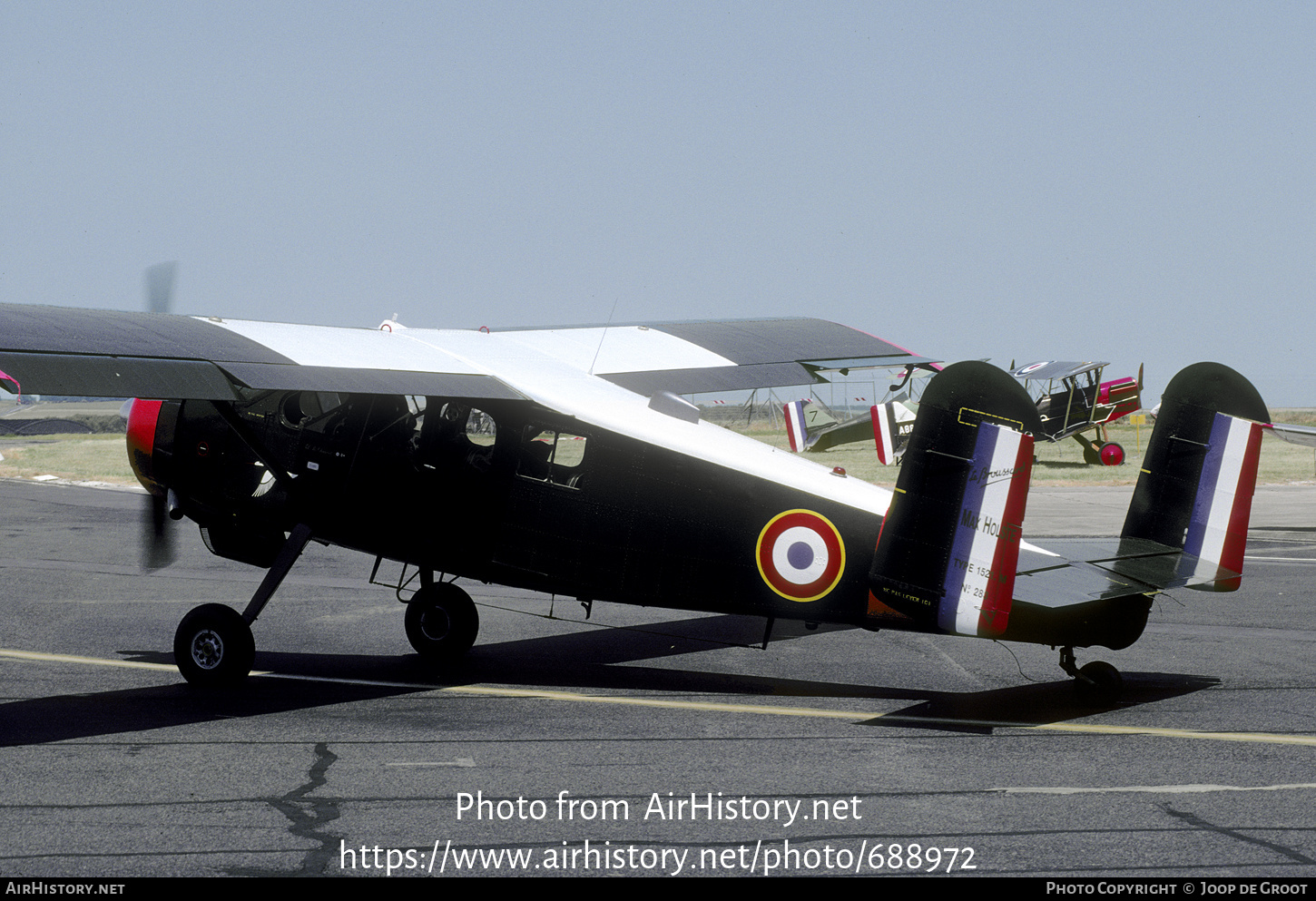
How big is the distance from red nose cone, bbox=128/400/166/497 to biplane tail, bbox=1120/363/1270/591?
27.5ft

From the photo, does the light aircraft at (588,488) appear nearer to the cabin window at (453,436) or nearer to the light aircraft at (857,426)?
the cabin window at (453,436)

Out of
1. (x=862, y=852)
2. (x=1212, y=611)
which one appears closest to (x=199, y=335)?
(x=862, y=852)

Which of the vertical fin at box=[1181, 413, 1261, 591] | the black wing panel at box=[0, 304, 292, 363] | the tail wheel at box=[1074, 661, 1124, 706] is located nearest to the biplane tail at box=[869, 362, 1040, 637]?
the tail wheel at box=[1074, 661, 1124, 706]

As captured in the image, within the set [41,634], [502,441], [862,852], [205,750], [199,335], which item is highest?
[199,335]

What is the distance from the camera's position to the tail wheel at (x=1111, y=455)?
40094 mm

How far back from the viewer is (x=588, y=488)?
9.42 meters

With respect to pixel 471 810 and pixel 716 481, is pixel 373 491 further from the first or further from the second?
pixel 471 810

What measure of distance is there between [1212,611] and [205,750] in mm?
11119

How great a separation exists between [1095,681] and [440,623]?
578cm

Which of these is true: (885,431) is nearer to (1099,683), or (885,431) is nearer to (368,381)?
(1099,683)

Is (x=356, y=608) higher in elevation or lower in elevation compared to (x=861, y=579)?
lower

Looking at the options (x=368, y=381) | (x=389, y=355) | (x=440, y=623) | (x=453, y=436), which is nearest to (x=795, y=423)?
(x=440, y=623)

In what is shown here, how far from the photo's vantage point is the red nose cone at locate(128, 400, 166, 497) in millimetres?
10570

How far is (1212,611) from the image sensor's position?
1355 cm
